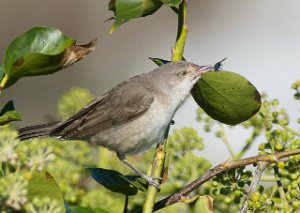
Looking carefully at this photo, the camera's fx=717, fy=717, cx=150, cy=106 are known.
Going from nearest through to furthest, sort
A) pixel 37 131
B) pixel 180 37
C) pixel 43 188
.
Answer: pixel 43 188 < pixel 180 37 < pixel 37 131

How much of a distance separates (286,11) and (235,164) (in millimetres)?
8046

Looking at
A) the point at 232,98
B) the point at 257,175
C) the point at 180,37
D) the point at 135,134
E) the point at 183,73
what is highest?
the point at 180,37

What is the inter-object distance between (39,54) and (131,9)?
0.28 metres

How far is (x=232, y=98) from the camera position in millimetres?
2041

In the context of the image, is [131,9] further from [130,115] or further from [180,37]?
[130,115]

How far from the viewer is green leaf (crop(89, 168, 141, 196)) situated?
1968 millimetres

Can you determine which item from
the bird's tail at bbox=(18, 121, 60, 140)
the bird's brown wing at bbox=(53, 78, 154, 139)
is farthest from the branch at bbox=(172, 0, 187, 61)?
the bird's brown wing at bbox=(53, 78, 154, 139)

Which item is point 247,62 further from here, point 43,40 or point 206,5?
point 43,40

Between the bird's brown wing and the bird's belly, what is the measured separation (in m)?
0.04

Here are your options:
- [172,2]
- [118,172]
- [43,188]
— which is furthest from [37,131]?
[43,188]

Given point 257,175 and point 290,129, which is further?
point 290,129

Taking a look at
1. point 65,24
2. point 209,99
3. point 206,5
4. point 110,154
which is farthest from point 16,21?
point 209,99

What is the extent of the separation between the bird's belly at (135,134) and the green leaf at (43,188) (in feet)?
7.23

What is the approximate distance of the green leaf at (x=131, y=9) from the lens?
184 cm
